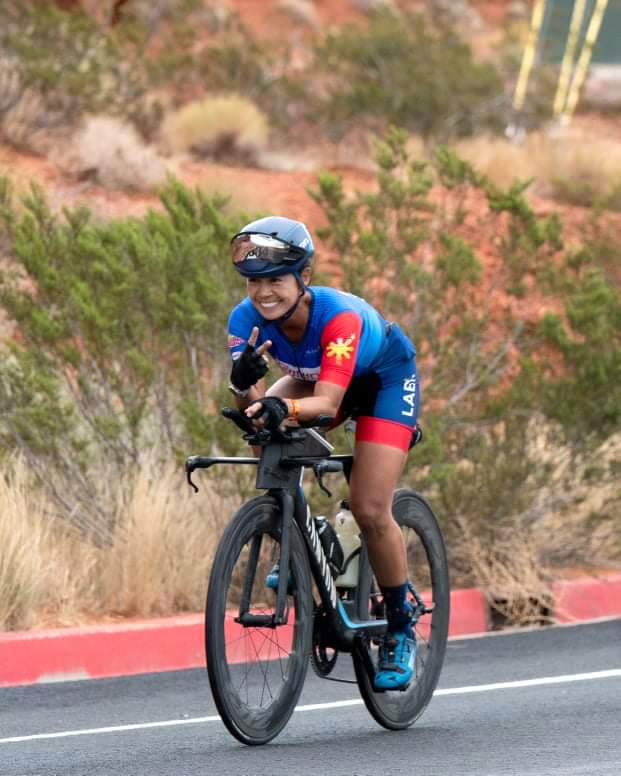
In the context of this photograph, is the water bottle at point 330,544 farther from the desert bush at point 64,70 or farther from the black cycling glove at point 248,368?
the desert bush at point 64,70

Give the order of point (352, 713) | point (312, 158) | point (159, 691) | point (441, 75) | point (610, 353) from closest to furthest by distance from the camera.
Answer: point (352, 713), point (159, 691), point (610, 353), point (312, 158), point (441, 75)

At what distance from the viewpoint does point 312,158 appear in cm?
2656

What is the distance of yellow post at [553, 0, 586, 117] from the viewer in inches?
1123

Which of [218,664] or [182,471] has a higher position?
[182,471]

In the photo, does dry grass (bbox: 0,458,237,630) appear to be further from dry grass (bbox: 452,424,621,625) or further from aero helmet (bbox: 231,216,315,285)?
aero helmet (bbox: 231,216,315,285)

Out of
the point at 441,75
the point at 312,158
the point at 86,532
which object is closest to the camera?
the point at 86,532

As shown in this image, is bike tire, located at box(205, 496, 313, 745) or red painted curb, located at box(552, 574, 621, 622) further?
red painted curb, located at box(552, 574, 621, 622)

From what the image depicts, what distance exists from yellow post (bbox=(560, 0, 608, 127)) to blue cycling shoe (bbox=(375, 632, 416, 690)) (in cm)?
2247

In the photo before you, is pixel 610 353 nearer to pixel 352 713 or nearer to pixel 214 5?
pixel 352 713

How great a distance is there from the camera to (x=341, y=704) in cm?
A: 738

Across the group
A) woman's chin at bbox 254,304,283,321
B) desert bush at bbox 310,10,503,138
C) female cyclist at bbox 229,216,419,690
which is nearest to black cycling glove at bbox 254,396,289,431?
female cyclist at bbox 229,216,419,690

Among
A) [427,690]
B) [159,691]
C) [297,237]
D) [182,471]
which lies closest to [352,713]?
[427,690]

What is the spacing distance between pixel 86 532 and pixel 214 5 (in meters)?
37.0

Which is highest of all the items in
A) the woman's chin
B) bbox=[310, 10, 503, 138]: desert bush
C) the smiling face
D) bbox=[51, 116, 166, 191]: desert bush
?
bbox=[310, 10, 503, 138]: desert bush
